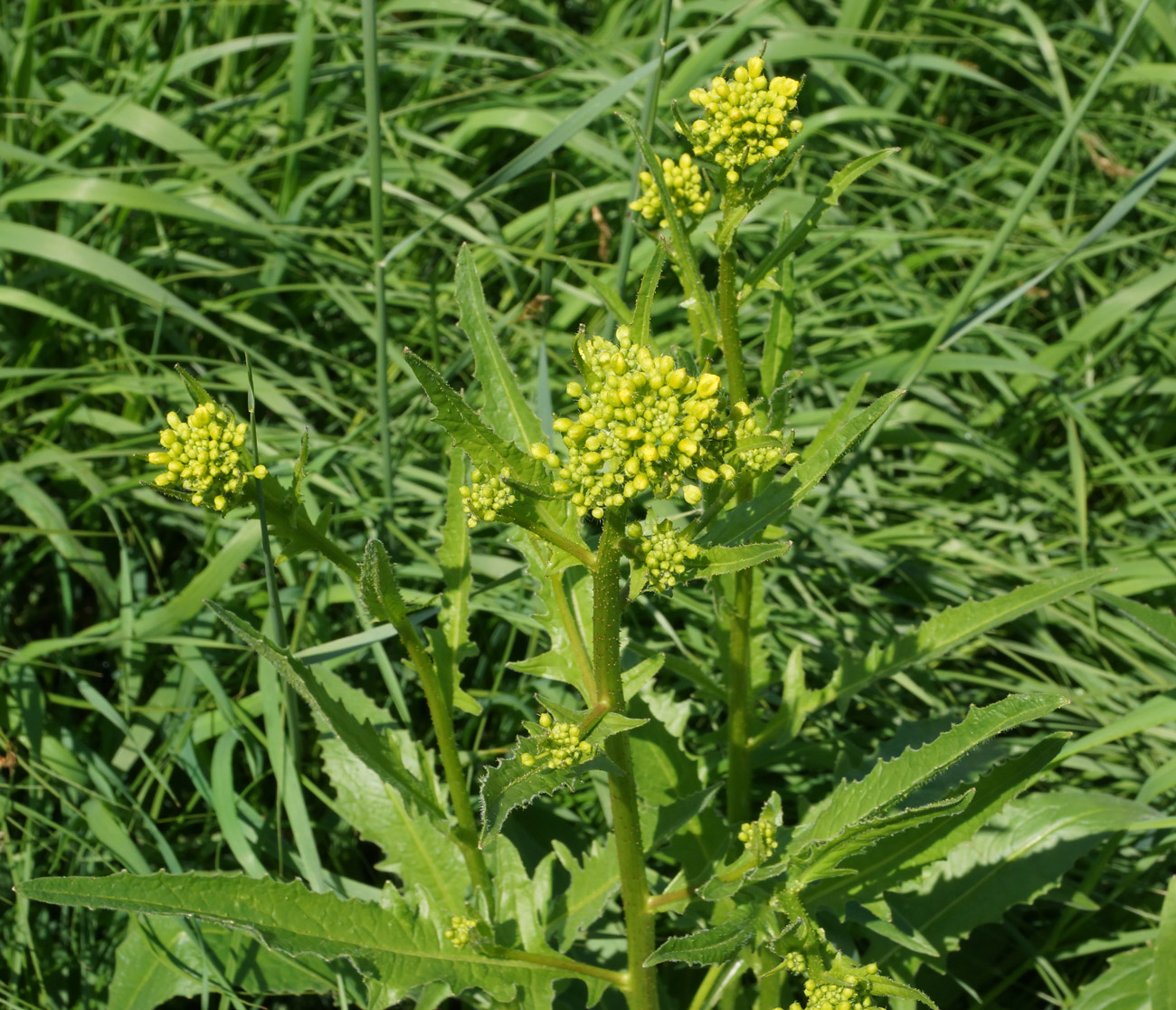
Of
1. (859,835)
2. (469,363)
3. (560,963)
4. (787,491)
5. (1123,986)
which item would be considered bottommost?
(1123,986)

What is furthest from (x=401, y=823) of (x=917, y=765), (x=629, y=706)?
(x=917, y=765)

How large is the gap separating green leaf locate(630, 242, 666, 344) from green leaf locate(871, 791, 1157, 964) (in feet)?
6.86

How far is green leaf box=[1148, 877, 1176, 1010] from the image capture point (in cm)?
299

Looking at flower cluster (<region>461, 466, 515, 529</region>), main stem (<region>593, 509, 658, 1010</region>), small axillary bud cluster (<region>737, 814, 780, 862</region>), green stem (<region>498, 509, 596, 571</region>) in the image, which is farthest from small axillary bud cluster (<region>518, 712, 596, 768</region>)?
small axillary bud cluster (<region>737, 814, 780, 862</region>)

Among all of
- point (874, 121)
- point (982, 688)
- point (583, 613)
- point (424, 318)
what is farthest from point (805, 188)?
point (583, 613)

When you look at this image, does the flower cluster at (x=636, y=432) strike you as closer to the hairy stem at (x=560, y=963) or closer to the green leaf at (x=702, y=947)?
the green leaf at (x=702, y=947)

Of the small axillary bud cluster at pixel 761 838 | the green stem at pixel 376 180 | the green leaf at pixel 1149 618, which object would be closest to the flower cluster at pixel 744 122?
the green stem at pixel 376 180

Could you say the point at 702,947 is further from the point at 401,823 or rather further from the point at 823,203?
the point at 823,203

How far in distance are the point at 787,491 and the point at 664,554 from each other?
451 millimetres

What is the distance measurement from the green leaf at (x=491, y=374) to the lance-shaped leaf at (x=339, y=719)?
796 mm

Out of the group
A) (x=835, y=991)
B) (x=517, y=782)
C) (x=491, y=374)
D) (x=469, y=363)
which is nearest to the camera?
(x=517, y=782)

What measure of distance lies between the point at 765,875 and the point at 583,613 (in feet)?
2.59

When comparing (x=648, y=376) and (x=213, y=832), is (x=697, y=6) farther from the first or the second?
(x=213, y=832)

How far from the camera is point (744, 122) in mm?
2619
